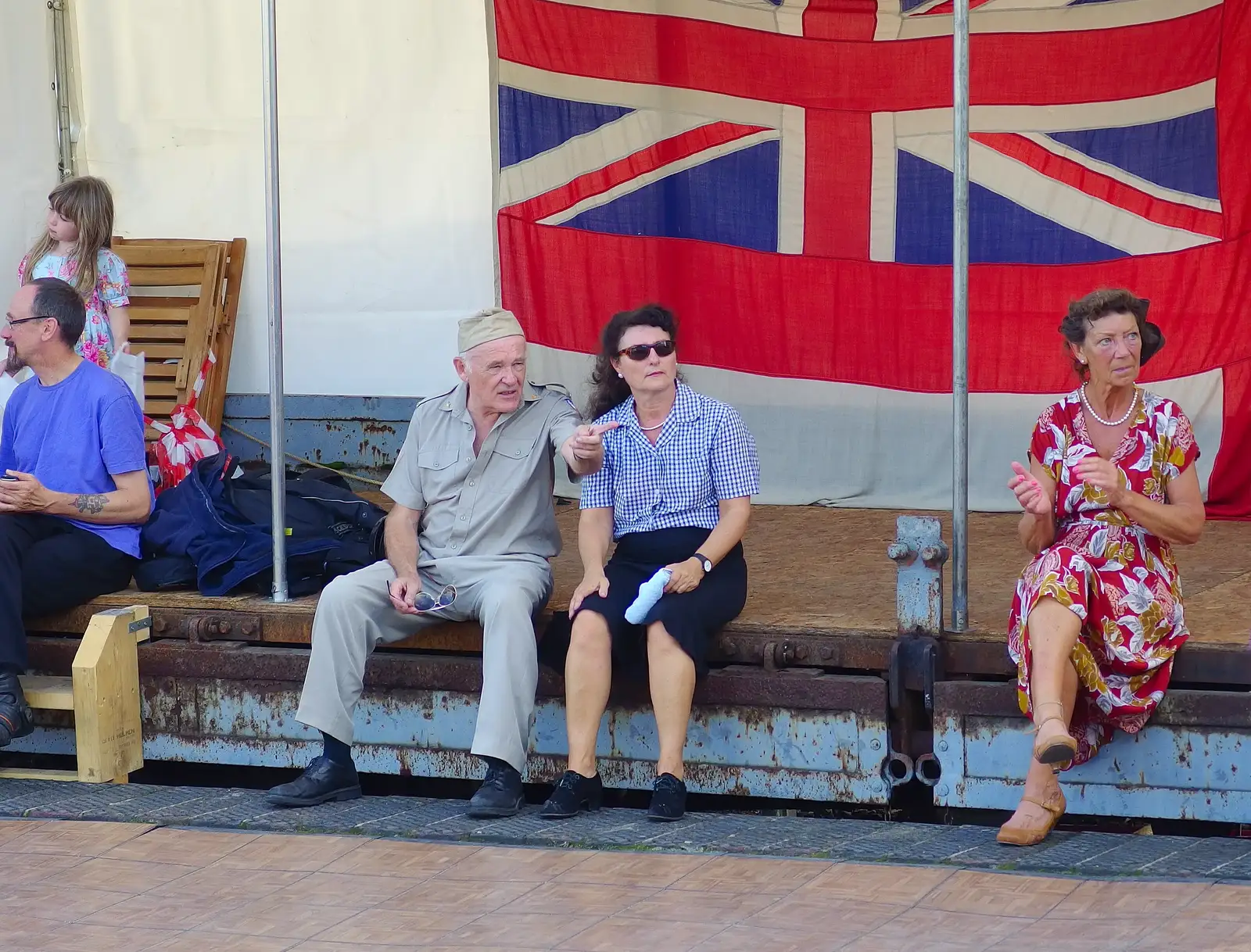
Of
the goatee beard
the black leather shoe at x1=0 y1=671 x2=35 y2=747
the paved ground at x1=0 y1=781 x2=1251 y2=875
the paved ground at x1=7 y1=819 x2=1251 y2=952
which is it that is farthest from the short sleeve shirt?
the goatee beard

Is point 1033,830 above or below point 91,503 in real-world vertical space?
below

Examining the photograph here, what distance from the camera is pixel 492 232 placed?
6.28m

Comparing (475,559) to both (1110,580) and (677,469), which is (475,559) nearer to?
(677,469)

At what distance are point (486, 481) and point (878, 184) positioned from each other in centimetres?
239

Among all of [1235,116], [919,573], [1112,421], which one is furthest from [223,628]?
[1235,116]

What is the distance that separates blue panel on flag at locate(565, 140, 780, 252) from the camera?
6.06m

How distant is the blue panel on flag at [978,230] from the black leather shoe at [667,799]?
2751 millimetres

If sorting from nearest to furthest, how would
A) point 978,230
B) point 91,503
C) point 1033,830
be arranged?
point 1033,830, point 91,503, point 978,230

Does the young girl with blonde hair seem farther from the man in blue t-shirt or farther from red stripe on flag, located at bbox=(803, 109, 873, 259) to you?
red stripe on flag, located at bbox=(803, 109, 873, 259)

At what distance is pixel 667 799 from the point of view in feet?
12.5

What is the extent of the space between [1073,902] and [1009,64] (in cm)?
344

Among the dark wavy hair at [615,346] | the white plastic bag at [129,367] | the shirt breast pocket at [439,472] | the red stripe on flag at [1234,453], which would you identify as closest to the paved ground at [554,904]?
the shirt breast pocket at [439,472]

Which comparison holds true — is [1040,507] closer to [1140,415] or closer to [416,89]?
[1140,415]

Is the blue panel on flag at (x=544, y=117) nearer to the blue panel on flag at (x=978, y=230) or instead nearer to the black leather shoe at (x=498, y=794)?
the blue panel on flag at (x=978, y=230)
